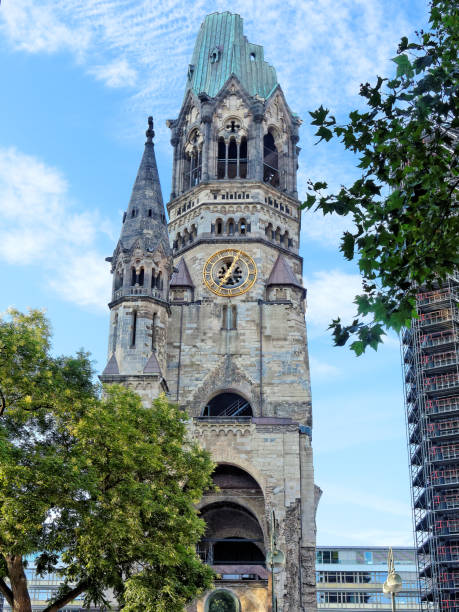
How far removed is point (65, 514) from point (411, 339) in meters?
34.6

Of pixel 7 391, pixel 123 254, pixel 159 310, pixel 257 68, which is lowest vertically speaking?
pixel 7 391

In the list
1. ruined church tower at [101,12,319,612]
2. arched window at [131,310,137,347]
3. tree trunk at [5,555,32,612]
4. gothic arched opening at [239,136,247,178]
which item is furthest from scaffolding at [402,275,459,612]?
tree trunk at [5,555,32,612]

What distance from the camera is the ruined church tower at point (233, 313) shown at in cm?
4303

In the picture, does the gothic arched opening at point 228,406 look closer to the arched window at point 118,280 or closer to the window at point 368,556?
the arched window at point 118,280

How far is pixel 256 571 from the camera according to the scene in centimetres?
4169

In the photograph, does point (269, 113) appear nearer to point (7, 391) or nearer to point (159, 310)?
point (159, 310)

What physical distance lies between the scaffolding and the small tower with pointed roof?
15121 millimetres

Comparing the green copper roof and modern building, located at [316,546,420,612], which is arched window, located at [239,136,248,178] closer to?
the green copper roof

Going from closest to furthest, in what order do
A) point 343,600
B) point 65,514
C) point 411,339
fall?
point 65,514 < point 411,339 < point 343,600

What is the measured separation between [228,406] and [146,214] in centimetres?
1197

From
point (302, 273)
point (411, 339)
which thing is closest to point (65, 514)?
point (302, 273)

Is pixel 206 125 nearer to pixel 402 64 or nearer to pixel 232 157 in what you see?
pixel 232 157

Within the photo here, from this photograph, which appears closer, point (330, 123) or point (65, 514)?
point (330, 123)

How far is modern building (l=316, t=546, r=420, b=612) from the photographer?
86312 mm
